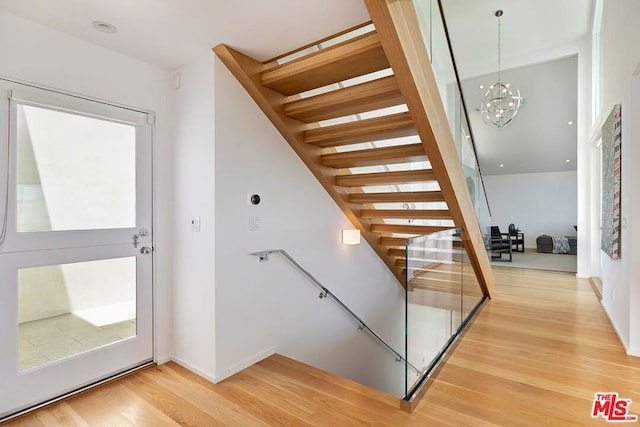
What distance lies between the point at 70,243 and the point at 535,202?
42.5ft

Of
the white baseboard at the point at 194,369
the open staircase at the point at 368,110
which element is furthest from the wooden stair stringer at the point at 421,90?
the white baseboard at the point at 194,369

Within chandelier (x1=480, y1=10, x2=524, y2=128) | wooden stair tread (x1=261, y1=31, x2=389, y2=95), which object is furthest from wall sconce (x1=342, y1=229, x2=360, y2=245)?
chandelier (x1=480, y1=10, x2=524, y2=128)

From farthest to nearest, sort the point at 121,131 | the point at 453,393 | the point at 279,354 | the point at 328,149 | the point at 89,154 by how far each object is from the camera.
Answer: the point at 328,149 → the point at 279,354 → the point at 121,131 → the point at 89,154 → the point at 453,393

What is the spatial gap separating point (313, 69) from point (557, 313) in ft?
13.1

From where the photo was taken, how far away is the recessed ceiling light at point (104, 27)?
2.12 meters

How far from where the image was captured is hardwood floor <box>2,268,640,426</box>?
1992mm

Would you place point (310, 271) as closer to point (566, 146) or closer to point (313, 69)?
point (313, 69)

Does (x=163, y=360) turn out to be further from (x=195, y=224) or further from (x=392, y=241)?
(x=392, y=241)

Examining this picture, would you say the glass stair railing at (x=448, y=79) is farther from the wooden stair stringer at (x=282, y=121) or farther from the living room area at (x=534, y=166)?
the living room area at (x=534, y=166)

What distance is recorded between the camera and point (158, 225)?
2.78 m

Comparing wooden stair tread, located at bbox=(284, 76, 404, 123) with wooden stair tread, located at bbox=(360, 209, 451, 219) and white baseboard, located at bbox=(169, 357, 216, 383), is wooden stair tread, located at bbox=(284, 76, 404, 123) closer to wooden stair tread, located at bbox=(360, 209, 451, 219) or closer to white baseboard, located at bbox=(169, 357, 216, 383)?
wooden stair tread, located at bbox=(360, 209, 451, 219)

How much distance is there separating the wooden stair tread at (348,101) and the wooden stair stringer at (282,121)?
0.34 ft

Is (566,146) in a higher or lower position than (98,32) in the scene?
higher

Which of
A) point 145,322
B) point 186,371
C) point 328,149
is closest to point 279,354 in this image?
point 186,371
